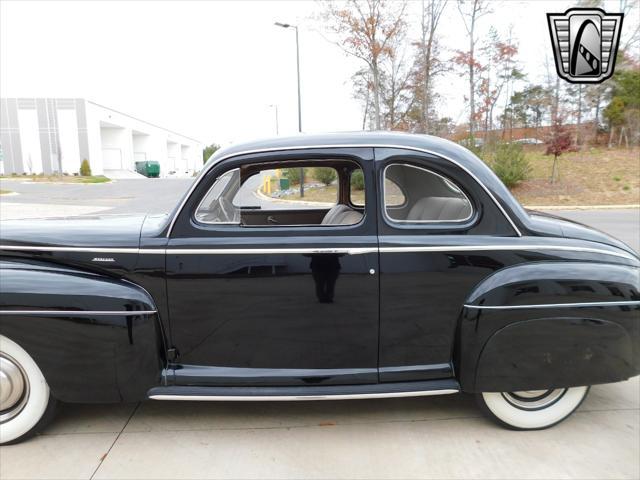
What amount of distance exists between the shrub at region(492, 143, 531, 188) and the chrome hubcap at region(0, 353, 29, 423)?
17.7 metres

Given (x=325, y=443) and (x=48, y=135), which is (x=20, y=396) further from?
(x=48, y=135)

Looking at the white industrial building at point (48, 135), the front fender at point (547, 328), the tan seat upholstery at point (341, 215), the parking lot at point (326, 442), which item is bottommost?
the parking lot at point (326, 442)

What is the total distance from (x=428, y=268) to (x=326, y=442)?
1.19 metres

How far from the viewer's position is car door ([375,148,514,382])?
2.47 meters

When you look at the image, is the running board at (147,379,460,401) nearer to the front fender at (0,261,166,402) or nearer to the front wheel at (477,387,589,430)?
the front fender at (0,261,166,402)

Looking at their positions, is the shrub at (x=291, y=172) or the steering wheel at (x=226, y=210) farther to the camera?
the shrub at (x=291, y=172)

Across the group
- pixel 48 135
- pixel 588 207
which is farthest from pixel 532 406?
pixel 48 135

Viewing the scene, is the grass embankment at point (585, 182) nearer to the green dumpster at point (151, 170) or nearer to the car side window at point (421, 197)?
the car side window at point (421, 197)

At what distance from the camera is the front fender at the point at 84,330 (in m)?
2.38

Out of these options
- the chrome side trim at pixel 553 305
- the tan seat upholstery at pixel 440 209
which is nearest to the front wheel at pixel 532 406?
the chrome side trim at pixel 553 305

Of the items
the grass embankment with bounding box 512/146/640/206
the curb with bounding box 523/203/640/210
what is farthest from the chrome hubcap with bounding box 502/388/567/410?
the grass embankment with bounding box 512/146/640/206

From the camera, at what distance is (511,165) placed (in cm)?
1761

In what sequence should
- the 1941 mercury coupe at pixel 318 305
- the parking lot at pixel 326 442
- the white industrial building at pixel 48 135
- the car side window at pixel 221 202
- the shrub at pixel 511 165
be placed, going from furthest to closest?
the white industrial building at pixel 48 135
the shrub at pixel 511 165
the car side window at pixel 221 202
the 1941 mercury coupe at pixel 318 305
the parking lot at pixel 326 442

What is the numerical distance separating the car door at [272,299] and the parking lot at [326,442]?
38 centimetres
